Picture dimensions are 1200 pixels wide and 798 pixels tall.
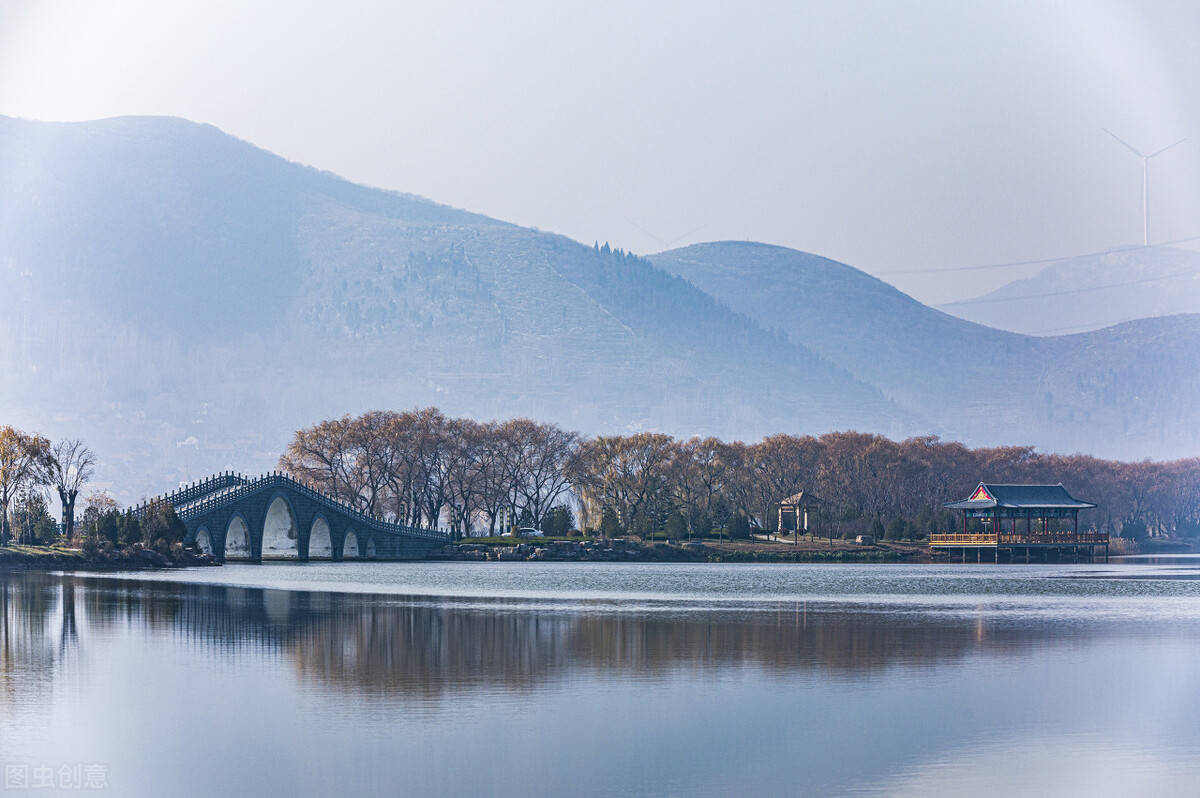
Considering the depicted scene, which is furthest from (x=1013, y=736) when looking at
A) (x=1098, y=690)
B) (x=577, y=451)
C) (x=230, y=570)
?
(x=577, y=451)

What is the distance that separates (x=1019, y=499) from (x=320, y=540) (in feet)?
220

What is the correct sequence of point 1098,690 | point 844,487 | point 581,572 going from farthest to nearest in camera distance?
1. point 844,487
2. point 581,572
3. point 1098,690

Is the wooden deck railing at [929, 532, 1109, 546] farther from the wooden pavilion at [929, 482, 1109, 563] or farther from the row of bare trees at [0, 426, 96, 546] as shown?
the row of bare trees at [0, 426, 96, 546]

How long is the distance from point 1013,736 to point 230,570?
84.2 metres

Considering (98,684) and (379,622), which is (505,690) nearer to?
(98,684)

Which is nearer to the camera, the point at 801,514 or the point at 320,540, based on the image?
the point at 320,540

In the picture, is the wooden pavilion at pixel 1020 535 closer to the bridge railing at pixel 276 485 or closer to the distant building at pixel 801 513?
the distant building at pixel 801 513

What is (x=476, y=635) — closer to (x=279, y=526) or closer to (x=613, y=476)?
(x=279, y=526)

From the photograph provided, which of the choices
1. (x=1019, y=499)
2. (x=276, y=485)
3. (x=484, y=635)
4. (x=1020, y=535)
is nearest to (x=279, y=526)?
(x=276, y=485)

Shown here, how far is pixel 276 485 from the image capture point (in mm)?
136000

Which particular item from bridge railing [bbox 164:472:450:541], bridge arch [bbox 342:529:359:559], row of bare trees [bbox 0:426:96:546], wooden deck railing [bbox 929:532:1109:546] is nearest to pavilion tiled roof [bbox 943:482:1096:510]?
wooden deck railing [bbox 929:532:1109:546]

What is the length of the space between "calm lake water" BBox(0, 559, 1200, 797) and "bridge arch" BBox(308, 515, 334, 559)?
76.2 metres

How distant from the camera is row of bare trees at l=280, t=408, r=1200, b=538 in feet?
534

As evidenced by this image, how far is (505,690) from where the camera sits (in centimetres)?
3703
